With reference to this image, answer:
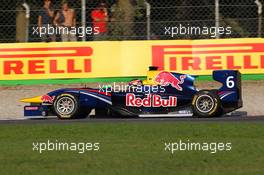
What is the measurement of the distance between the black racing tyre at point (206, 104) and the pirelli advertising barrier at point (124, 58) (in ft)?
15.8

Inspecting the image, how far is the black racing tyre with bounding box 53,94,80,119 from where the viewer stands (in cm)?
1563

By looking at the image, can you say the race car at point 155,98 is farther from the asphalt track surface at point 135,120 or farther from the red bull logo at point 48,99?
the asphalt track surface at point 135,120

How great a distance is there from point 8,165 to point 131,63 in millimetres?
10665

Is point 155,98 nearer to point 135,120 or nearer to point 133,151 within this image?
point 135,120

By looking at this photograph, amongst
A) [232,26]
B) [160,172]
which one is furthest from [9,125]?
[232,26]

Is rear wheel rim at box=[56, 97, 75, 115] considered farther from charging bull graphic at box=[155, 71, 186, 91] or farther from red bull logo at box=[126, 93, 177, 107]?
charging bull graphic at box=[155, 71, 186, 91]

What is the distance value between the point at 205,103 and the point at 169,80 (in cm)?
79

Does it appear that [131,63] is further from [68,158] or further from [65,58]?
[68,158]

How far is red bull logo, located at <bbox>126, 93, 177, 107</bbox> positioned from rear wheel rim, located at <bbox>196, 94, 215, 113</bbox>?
473mm

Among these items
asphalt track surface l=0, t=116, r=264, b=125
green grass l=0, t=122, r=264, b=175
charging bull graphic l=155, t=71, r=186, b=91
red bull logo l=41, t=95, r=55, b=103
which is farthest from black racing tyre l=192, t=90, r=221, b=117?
red bull logo l=41, t=95, r=55, b=103

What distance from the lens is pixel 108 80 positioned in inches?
797

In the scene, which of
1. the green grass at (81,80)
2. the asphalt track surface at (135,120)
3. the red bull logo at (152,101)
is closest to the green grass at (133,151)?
the asphalt track surface at (135,120)

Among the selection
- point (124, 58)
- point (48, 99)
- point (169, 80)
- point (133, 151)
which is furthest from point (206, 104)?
point (124, 58)

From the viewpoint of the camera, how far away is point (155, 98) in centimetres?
1550
